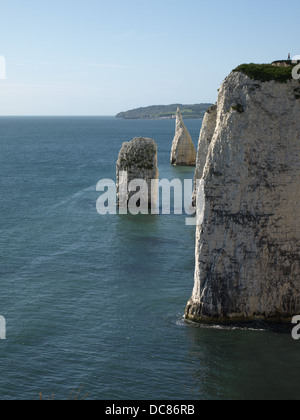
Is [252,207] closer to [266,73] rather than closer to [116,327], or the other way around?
[266,73]

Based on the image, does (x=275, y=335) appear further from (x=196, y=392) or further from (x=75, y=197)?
(x=75, y=197)

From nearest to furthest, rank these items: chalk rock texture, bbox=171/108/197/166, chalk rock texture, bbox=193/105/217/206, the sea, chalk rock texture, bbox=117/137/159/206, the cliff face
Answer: the sea, the cliff face, chalk rock texture, bbox=193/105/217/206, chalk rock texture, bbox=117/137/159/206, chalk rock texture, bbox=171/108/197/166

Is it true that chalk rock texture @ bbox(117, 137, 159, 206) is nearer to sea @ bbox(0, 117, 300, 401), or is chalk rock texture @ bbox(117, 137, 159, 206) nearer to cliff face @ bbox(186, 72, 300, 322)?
sea @ bbox(0, 117, 300, 401)

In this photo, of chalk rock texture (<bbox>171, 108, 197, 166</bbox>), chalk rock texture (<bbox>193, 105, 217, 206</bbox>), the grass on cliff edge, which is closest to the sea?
chalk rock texture (<bbox>193, 105, 217, 206</bbox>)

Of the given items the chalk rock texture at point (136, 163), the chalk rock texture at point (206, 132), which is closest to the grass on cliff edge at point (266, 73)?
the chalk rock texture at point (206, 132)

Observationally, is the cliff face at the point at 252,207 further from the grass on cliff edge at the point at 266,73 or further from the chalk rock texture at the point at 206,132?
the chalk rock texture at the point at 206,132

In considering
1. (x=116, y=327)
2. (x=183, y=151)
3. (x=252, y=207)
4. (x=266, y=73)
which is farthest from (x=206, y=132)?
(x=183, y=151)

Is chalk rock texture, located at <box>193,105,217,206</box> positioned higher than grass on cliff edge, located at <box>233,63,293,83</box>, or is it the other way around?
grass on cliff edge, located at <box>233,63,293,83</box>
